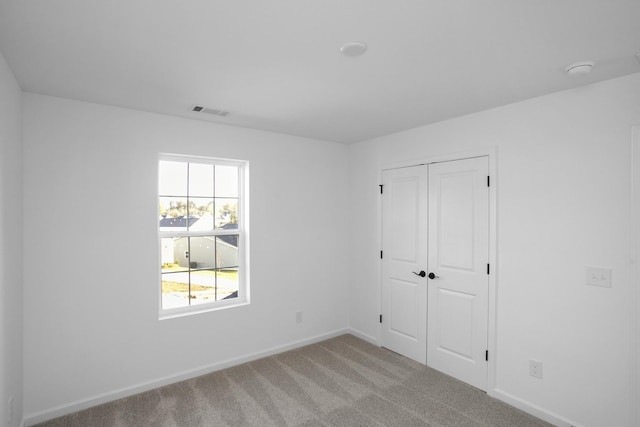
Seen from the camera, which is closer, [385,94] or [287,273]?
[385,94]

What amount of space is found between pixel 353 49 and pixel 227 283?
2.66 m

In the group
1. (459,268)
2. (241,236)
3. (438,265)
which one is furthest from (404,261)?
(241,236)

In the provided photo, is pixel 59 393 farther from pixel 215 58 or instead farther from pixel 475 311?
pixel 475 311

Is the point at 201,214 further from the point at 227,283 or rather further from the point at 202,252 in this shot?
the point at 227,283

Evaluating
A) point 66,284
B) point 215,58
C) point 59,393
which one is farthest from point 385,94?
point 59,393

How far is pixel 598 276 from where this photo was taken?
231 centimetres

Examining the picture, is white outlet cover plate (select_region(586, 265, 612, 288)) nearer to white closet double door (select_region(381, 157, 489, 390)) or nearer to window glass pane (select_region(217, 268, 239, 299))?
white closet double door (select_region(381, 157, 489, 390))

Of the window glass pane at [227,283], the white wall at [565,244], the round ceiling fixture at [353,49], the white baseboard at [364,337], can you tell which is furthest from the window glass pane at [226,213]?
the white wall at [565,244]

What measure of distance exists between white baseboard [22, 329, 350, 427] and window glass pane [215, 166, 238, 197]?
67.8 inches

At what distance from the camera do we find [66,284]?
2.64 meters

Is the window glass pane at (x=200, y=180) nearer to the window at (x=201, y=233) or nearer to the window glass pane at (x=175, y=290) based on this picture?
the window at (x=201, y=233)

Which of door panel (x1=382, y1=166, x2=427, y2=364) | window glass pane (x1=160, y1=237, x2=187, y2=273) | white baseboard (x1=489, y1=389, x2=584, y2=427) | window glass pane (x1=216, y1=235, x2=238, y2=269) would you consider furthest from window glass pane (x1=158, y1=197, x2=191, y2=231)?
white baseboard (x1=489, y1=389, x2=584, y2=427)

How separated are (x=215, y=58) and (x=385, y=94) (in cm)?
125

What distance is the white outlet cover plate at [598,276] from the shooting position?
2264 millimetres
